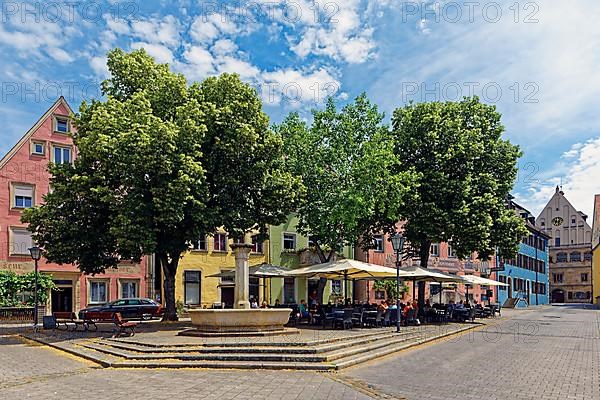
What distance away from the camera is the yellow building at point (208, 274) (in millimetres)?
38650

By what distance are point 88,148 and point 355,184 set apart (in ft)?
41.4

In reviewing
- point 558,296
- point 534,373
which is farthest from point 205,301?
point 558,296

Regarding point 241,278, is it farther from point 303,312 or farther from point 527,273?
point 527,273

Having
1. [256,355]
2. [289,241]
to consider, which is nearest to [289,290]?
[289,241]

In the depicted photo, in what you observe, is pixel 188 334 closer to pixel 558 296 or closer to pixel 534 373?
pixel 534 373

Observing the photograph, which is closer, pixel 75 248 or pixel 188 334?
pixel 188 334

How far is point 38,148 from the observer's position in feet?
121

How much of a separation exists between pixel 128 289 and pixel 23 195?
8545 millimetres

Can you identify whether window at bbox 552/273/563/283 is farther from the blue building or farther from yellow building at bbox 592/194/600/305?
the blue building

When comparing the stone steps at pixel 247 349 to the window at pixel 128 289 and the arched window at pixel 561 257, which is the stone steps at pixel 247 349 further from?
the arched window at pixel 561 257

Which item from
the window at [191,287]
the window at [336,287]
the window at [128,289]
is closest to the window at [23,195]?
the window at [128,289]

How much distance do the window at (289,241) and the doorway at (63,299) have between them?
48.5 ft

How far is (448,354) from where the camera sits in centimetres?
1727

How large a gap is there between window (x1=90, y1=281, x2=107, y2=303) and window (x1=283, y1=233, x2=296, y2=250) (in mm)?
12746
